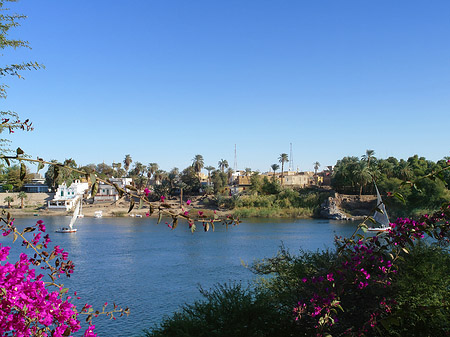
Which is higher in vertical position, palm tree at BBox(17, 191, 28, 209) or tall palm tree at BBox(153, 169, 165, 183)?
tall palm tree at BBox(153, 169, 165, 183)

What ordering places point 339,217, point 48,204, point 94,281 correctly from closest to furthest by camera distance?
point 94,281, point 339,217, point 48,204

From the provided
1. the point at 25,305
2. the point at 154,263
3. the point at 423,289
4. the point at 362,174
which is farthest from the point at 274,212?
the point at 25,305

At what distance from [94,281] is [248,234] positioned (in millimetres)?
29289

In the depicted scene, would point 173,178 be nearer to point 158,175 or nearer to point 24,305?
point 158,175

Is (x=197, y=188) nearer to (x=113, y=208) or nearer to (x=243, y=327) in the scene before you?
(x=113, y=208)

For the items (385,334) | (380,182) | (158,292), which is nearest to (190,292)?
(158,292)

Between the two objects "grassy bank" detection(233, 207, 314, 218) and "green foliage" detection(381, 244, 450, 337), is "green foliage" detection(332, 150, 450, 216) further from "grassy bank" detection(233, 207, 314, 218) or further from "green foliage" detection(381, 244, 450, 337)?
"green foliage" detection(381, 244, 450, 337)

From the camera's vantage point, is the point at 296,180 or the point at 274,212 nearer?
the point at 274,212

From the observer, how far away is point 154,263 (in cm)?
3291

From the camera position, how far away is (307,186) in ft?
309

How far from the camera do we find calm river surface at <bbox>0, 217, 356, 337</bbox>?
20766 millimetres

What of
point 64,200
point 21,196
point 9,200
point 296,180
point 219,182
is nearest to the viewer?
point 21,196

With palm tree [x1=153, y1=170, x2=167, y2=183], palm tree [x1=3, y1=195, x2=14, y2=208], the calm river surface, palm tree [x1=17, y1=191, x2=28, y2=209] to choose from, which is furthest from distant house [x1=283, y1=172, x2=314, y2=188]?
palm tree [x1=3, y1=195, x2=14, y2=208]

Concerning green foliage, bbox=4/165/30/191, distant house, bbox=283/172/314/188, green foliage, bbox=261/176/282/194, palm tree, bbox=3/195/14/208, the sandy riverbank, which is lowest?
the sandy riverbank
